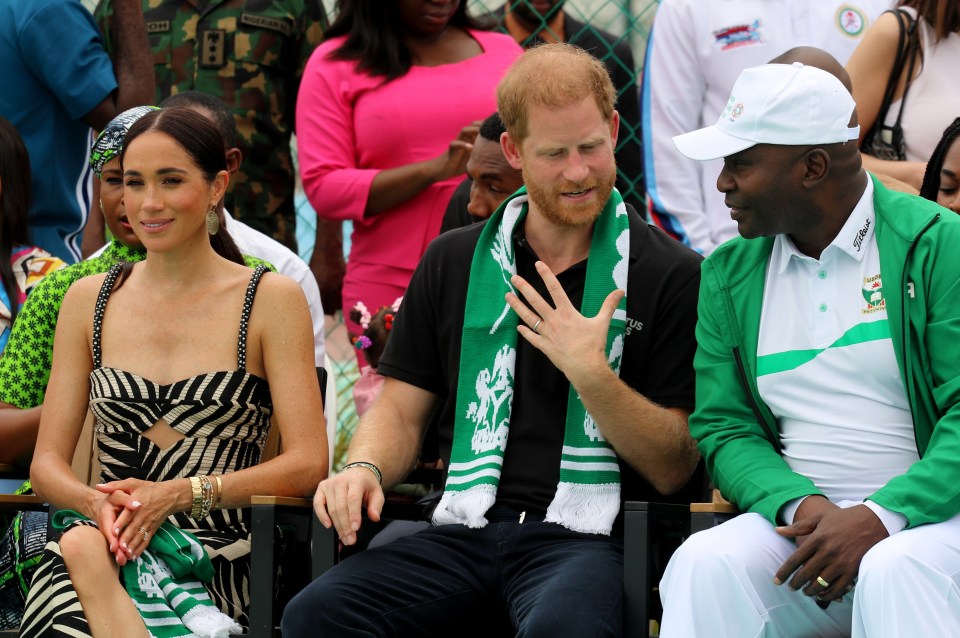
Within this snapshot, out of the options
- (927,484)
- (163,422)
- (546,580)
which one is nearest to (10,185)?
(163,422)

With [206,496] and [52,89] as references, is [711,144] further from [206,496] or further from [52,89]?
[52,89]

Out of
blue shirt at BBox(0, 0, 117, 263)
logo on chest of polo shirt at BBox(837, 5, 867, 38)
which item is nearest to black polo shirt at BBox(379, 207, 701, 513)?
logo on chest of polo shirt at BBox(837, 5, 867, 38)

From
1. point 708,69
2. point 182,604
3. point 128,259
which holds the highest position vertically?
point 708,69

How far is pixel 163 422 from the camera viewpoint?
12.5ft

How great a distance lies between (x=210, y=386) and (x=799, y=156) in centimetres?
162

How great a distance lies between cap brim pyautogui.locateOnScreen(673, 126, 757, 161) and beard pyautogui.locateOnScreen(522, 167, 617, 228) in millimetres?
243

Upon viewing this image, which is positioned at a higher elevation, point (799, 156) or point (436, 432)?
point (799, 156)

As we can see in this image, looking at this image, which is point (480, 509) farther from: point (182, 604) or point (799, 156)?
point (799, 156)

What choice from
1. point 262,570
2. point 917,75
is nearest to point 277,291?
point 262,570

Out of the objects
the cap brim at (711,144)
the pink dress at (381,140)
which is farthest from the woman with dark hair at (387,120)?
the cap brim at (711,144)

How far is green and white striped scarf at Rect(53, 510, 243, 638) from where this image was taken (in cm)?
347

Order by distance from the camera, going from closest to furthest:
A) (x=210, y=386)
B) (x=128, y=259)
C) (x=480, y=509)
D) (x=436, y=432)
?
1. (x=480, y=509)
2. (x=210, y=386)
3. (x=436, y=432)
4. (x=128, y=259)

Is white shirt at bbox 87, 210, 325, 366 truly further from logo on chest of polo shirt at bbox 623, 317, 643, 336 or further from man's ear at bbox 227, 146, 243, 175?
logo on chest of polo shirt at bbox 623, 317, 643, 336

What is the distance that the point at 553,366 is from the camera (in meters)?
3.70
